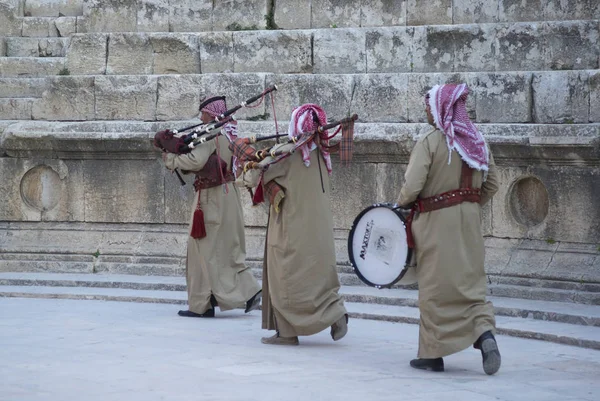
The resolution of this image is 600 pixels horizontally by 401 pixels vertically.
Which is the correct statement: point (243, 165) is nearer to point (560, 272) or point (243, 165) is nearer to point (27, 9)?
point (560, 272)

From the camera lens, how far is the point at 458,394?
21.2ft

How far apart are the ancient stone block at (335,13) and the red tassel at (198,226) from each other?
3.15m

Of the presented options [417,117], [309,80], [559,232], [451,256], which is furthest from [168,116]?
[451,256]

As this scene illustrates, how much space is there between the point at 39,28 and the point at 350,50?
161 inches

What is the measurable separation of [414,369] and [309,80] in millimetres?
4587

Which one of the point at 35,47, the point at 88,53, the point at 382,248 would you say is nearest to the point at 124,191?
the point at 88,53

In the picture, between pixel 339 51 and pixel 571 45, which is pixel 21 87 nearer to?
pixel 339 51

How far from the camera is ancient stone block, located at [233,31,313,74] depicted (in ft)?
Answer: 38.6

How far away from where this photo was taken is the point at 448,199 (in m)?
7.33

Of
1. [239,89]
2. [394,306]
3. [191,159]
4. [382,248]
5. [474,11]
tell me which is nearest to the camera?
[382,248]

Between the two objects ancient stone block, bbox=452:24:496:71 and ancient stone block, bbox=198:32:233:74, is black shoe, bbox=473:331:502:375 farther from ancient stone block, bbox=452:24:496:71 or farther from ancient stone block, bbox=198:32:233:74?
ancient stone block, bbox=198:32:233:74

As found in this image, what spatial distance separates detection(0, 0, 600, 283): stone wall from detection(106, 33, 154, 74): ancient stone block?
1 centimetres

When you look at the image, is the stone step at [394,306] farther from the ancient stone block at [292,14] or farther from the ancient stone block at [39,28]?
the ancient stone block at [39,28]

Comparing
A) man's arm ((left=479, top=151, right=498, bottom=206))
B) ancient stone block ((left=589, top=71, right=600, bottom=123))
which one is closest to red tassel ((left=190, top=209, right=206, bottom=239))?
man's arm ((left=479, top=151, right=498, bottom=206))
